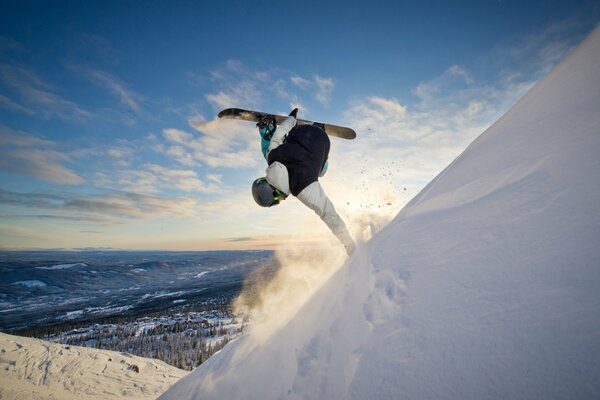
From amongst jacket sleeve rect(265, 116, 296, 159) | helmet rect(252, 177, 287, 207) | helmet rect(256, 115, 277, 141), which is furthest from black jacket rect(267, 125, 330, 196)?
helmet rect(256, 115, 277, 141)

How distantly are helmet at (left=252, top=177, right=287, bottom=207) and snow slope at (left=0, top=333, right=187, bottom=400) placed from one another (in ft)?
52.4

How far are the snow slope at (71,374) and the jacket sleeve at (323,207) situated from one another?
655 inches

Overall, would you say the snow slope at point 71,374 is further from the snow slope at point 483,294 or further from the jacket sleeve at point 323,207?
the jacket sleeve at point 323,207

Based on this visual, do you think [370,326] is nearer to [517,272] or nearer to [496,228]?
[517,272]

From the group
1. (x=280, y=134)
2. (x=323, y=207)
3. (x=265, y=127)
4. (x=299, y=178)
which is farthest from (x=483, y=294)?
(x=265, y=127)

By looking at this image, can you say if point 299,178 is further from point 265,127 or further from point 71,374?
point 71,374

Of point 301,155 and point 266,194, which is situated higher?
point 301,155

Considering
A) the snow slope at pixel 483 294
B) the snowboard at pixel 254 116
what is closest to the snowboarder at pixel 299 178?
the snow slope at pixel 483 294

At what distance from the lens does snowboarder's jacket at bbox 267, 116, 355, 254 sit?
3.86 meters

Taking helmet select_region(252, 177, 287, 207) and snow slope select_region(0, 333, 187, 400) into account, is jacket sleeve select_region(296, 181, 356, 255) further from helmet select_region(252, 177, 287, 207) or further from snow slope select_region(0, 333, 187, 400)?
snow slope select_region(0, 333, 187, 400)

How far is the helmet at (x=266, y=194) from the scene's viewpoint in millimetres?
4004

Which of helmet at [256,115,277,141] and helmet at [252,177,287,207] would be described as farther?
helmet at [256,115,277,141]

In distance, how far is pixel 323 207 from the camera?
3838mm

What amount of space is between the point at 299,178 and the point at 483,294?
2821mm
